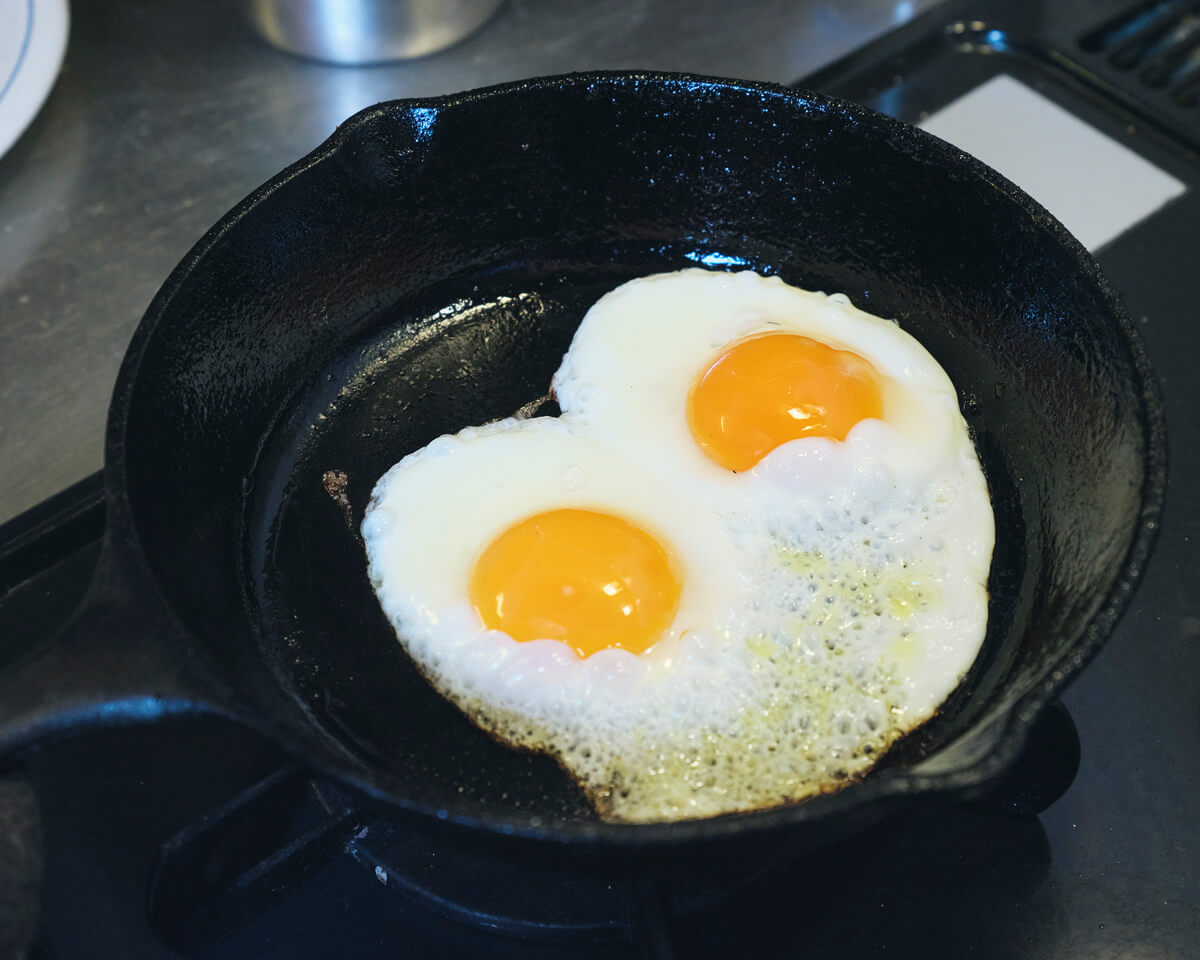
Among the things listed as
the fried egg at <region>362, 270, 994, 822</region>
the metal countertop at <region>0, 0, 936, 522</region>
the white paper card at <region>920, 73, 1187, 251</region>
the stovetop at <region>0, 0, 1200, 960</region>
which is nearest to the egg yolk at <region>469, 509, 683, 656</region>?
the fried egg at <region>362, 270, 994, 822</region>

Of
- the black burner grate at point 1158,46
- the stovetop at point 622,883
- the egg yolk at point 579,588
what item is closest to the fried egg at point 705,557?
the egg yolk at point 579,588

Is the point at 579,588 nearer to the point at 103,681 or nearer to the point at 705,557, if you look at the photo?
the point at 705,557

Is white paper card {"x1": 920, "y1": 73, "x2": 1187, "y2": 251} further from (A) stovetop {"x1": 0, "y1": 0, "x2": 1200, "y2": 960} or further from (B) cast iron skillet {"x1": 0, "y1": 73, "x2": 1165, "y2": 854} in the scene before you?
(A) stovetop {"x1": 0, "y1": 0, "x2": 1200, "y2": 960}

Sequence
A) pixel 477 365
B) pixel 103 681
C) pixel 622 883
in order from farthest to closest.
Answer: pixel 477 365 < pixel 622 883 < pixel 103 681

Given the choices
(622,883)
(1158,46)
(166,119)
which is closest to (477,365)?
(622,883)

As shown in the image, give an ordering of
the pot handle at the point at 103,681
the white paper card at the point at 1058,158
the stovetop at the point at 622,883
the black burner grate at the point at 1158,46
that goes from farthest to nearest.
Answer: the black burner grate at the point at 1158,46 < the white paper card at the point at 1058,158 < the stovetop at the point at 622,883 < the pot handle at the point at 103,681

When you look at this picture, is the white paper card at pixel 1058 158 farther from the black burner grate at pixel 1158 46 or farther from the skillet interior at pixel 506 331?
the skillet interior at pixel 506 331
